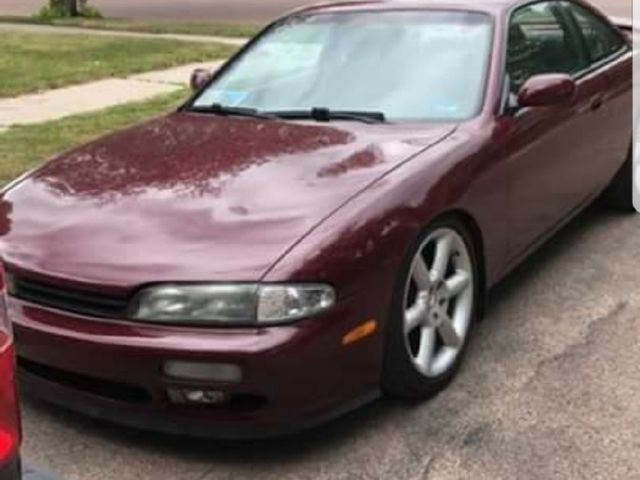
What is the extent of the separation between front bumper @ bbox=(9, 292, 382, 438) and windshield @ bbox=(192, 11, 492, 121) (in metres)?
1.33

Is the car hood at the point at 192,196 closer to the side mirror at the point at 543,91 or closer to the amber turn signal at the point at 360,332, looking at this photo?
the amber turn signal at the point at 360,332

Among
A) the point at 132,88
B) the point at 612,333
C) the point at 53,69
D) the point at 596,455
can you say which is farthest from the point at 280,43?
the point at 53,69

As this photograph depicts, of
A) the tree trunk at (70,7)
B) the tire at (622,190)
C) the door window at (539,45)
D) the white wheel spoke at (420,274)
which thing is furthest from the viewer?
the tree trunk at (70,7)

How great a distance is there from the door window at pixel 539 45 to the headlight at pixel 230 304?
1.78 meters

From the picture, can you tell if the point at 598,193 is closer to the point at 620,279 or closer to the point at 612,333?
the point at 620,279

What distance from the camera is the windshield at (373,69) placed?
439cm

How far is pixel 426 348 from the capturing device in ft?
12.3

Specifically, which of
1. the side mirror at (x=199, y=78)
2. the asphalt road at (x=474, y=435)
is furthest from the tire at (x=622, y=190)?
the side mirror at (x=199, y=78)

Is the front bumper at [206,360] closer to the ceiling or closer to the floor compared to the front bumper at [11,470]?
closer to the floor

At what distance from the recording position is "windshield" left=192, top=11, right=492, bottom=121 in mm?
4391

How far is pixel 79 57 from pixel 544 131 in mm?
9356

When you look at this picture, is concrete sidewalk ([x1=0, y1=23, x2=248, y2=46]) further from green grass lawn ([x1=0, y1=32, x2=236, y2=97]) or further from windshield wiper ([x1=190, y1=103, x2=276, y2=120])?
windshield wiper ([x1=190, y1=103, x2=276, y2=120])

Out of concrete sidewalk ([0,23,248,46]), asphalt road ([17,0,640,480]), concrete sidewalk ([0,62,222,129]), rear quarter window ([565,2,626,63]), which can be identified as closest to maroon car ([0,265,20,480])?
asphalt road ([17,0,640,480])

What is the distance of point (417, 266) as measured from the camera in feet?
12.1
